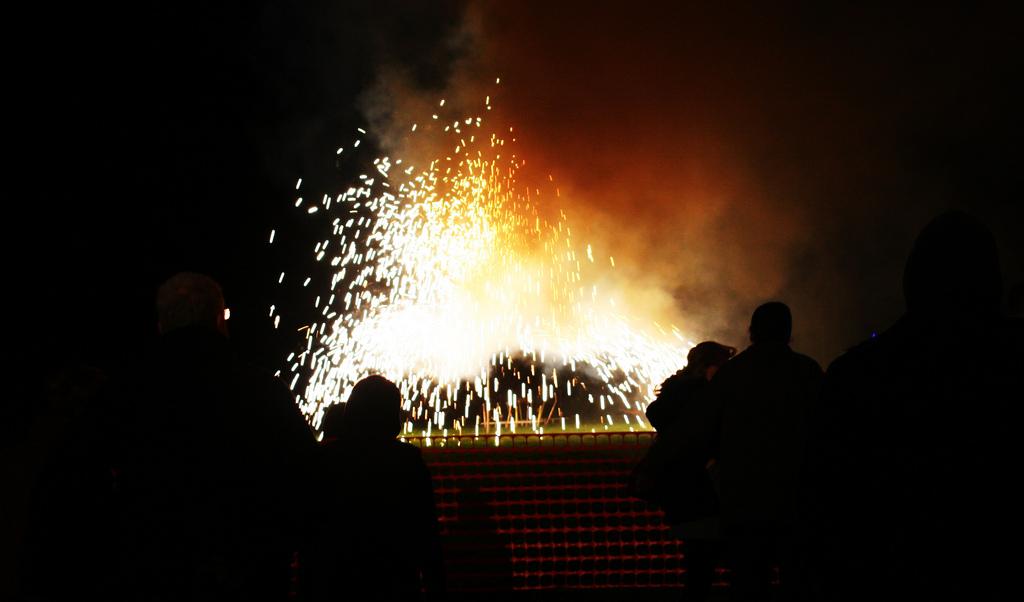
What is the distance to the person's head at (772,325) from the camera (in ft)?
15.5

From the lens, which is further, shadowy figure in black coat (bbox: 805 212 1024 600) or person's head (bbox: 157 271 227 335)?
person's head (bbox: 157 271 227 335)

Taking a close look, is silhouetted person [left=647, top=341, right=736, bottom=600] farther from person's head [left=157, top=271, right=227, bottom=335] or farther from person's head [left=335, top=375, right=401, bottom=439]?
person's head [left=157, top=271, right=227, bottom=335]

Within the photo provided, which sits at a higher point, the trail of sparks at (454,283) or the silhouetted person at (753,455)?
the trail of sparks at (454,283)

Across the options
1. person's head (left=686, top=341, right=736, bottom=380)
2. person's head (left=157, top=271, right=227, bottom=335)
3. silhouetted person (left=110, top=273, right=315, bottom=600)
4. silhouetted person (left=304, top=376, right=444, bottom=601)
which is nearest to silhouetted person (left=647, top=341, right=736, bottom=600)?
person's head (left=686, top=341, right=736, bottom=380)

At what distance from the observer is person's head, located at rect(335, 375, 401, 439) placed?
12.9 feet

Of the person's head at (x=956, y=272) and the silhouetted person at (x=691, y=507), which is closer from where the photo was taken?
the person's head at (x=956, y=272)

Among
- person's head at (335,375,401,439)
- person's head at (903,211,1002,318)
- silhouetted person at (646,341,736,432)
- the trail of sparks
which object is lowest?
person's head at (903,211,1002,318)

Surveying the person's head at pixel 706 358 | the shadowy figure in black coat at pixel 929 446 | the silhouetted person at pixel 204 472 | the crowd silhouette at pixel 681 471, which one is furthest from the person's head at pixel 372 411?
the person's head at pixel 706 358

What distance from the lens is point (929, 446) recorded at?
2.11m

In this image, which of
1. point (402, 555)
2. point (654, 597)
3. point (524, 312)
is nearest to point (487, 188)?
point (524, 312)

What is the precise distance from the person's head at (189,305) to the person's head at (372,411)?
740 mm

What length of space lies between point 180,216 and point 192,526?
21.6m

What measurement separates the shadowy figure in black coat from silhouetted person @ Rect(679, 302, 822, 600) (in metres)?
2.11

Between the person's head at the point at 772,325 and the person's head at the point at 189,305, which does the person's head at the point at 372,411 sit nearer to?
the person's head at the point at 189,305
